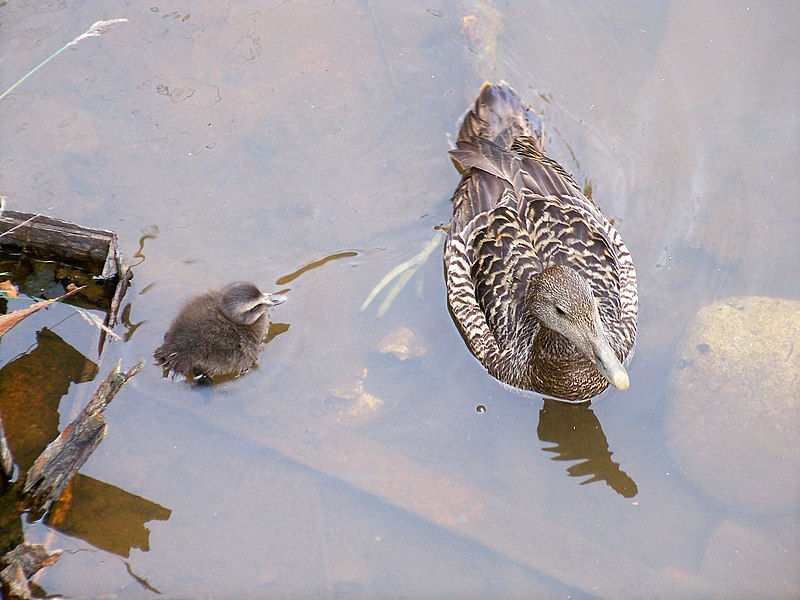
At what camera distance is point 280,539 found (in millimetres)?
4223

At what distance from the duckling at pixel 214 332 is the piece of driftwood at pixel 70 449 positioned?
48 cm

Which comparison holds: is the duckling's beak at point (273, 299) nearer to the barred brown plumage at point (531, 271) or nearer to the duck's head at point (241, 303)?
the duck's head at point (241, 303)

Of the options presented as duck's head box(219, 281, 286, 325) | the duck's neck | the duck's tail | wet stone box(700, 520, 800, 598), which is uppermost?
the duck's tail

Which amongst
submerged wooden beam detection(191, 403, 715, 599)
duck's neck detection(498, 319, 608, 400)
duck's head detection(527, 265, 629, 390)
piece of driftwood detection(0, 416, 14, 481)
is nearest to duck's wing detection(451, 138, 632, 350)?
duck's neck detection(498, 319, 608, 400)

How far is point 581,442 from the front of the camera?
15.4 ft

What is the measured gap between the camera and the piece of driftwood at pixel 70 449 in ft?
12.0

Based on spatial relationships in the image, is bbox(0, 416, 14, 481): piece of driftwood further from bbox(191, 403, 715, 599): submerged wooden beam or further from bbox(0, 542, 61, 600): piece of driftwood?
bbox(191, 403, 715, 599): submerged wooden beam

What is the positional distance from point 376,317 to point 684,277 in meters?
1.89

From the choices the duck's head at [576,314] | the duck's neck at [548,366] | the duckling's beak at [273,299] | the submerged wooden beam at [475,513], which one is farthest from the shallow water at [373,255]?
the duck's head at [576,314]

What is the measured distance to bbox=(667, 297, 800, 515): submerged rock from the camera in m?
4.51

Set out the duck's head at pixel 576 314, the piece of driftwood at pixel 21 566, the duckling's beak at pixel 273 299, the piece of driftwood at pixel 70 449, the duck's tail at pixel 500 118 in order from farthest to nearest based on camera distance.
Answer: the duck's tail at pixel 500 118 → the duckling's beak at pixel 273 299 → the duck's head at pixel 576 314 → the piece of driftwood at pixel 70 449 → the piece of driftwood at pixel 21 566

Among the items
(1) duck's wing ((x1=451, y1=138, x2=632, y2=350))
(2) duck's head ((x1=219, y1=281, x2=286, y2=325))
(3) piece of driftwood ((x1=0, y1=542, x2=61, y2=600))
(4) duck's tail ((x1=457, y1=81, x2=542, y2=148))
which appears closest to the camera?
(3) piece of driftwood ((x1=0, y1=542, x2=61, y2=600))

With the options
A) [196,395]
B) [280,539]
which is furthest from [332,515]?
[196,395]

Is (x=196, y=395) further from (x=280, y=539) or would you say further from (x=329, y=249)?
(x=329, y=249)
